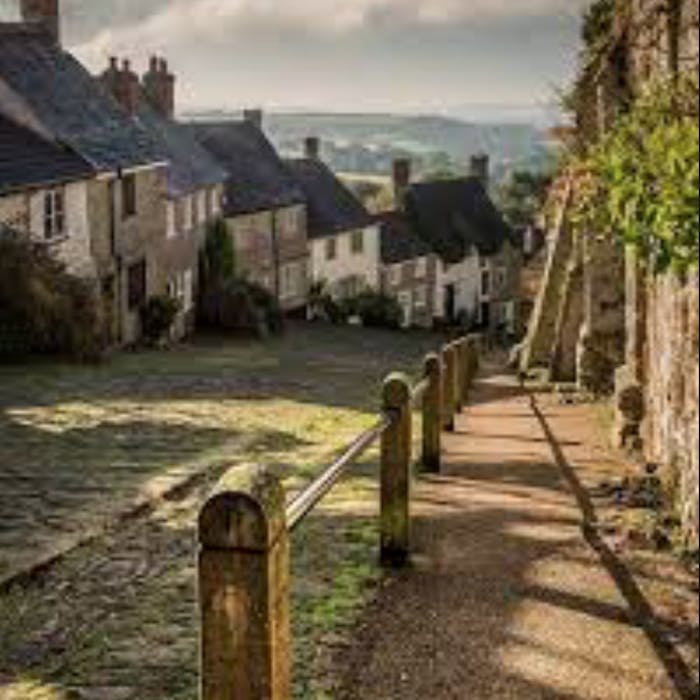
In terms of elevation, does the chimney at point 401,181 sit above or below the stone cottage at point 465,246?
above

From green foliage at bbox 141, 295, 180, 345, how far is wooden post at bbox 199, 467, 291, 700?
108 ft

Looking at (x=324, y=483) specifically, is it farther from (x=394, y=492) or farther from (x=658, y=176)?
(x=658, y=176)

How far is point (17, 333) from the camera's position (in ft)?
85.7

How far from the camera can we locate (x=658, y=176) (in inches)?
263

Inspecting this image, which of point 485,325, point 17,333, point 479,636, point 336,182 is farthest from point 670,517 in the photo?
point 485,325

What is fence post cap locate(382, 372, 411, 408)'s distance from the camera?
798 centimetres

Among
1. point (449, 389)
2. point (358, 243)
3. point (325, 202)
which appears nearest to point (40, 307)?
point (449, 389)

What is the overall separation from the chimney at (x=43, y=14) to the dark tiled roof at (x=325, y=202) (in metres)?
19.2

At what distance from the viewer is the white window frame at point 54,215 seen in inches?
1183

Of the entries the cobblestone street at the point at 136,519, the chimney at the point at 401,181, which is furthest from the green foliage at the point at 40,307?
the chimney at the point at 401,181

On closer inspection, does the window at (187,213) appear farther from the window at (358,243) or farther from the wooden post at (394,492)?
→ the wooden post at (394,492)

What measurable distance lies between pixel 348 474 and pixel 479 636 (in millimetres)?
5359

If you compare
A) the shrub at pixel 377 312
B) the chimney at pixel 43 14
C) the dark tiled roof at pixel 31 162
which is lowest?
the shrub at pixel 377 312

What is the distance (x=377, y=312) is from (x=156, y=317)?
52.0ft
